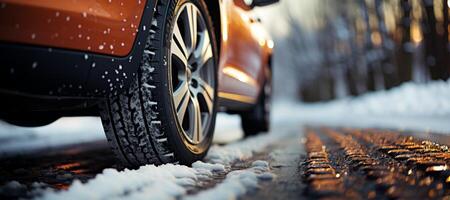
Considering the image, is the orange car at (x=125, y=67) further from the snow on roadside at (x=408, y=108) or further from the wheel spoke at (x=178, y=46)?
the snow on roadside at (x=408, y=108)

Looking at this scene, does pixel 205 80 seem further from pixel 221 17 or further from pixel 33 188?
pixel 33 188

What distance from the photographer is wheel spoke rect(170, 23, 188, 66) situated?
2303mm

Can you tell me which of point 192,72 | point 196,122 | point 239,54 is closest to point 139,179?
point 196,122

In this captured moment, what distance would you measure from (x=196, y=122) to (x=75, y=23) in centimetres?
105

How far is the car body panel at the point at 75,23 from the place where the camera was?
1.50 m

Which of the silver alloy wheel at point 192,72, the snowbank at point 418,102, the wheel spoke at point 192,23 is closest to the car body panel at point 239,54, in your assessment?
the silver alloy wheel at point 192,72

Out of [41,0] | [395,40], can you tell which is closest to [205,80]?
[41,0]

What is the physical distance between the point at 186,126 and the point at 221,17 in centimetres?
76

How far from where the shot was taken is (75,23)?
65.6 inches

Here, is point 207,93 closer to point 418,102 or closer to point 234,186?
point 234,186

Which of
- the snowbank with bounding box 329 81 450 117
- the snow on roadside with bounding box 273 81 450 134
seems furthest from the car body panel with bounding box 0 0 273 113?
the snowbank with bounding box 329 81 450 117

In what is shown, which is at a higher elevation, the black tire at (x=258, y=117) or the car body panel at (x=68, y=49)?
the car body panel at (x=68, y=49)

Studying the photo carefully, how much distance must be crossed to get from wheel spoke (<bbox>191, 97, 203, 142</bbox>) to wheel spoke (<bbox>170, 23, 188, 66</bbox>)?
26 cm

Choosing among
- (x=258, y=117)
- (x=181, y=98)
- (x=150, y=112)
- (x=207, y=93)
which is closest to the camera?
(x=150, y=112)
